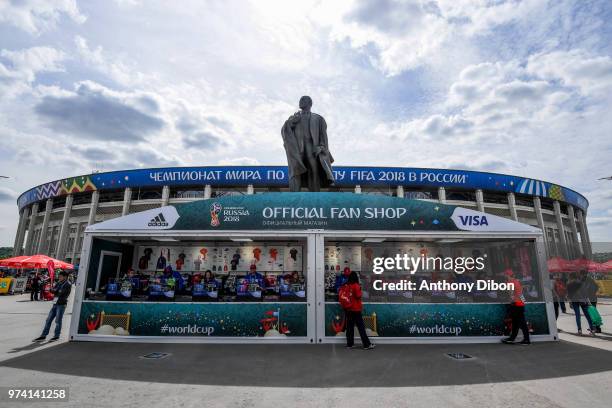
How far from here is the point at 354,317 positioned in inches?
292

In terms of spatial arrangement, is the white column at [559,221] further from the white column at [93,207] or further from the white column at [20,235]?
the white column at [20,235]

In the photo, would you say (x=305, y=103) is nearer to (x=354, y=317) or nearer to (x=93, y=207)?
(x=354, y=317)

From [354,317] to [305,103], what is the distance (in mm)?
6516

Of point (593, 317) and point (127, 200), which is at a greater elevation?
point (127, 200)

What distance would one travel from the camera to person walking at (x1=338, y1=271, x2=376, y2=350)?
24.1ft

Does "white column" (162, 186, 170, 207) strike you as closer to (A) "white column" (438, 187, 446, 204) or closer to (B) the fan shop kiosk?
(B) the fan shop kiosk

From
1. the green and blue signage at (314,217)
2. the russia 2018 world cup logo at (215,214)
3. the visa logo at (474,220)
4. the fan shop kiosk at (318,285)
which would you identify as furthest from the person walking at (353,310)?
the russia 2018 world cup logo at (215,214)

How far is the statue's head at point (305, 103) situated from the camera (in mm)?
10211

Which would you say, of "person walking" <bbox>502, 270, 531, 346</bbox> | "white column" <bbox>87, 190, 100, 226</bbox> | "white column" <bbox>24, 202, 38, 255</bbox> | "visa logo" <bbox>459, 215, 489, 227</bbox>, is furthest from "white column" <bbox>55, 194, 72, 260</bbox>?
"person walking" <bbox>502, 270, 531, 346</bbox>

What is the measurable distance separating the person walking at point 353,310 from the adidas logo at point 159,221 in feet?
15.8

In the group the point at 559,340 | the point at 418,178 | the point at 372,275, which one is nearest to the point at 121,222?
the point at 372,275

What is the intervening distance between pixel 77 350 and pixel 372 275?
23.0 ft

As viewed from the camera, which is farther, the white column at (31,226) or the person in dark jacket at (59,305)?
the white column at (31,226)

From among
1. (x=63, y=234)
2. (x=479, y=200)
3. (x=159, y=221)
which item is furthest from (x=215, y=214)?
(x=63, y=234)
